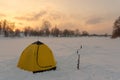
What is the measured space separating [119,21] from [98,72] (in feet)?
218

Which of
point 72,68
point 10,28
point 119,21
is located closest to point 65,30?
point 10,28

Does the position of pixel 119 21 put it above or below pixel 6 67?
above

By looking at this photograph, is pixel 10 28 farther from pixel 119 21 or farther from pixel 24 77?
pixel 24 77

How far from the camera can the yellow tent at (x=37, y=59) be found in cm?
936

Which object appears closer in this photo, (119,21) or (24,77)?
(24,77)

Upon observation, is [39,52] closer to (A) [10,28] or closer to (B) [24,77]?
(B) [24,77]

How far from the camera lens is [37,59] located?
9383 millimetres

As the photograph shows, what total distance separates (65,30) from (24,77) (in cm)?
12883

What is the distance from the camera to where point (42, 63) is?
9.47m

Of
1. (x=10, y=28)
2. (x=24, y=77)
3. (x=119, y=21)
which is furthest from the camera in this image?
(x=10, y=28)

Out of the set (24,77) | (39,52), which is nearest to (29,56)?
(39,52)

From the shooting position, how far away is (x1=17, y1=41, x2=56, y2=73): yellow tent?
9.36 m

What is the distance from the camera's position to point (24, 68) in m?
9.67

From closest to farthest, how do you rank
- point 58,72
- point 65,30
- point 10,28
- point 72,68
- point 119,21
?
point 58,72, point 72,68, point 119,21, point 10,28, point 65,30
